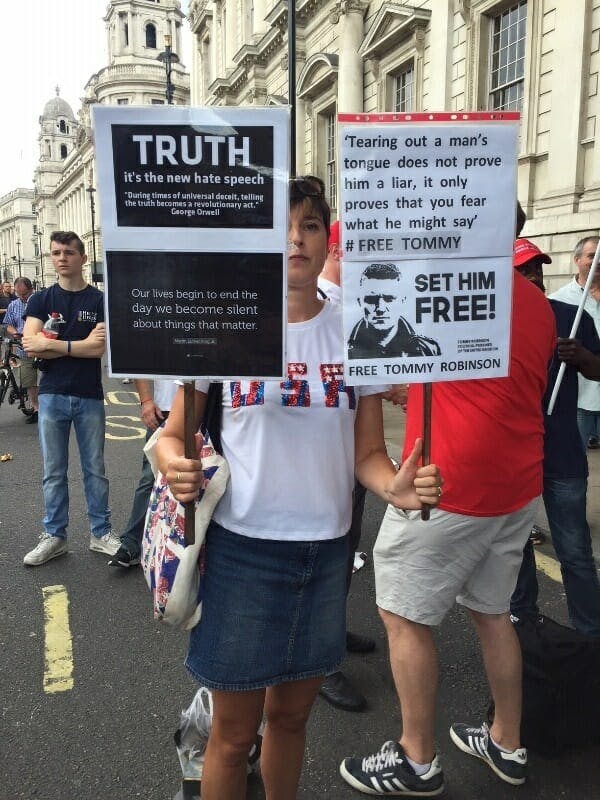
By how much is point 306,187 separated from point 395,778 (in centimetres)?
195

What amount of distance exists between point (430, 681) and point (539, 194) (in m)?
11.8

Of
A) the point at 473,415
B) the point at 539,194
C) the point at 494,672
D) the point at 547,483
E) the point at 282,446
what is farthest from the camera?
the point at 539,194

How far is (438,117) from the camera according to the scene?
1582 millimetres

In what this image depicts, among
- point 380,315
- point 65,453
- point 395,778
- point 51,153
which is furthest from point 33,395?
point 51,153

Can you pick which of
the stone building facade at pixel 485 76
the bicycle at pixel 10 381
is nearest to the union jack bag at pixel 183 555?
the bicycle at pixel 10 381

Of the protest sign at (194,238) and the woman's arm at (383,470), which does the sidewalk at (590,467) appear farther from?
the protest sign at (194,238)

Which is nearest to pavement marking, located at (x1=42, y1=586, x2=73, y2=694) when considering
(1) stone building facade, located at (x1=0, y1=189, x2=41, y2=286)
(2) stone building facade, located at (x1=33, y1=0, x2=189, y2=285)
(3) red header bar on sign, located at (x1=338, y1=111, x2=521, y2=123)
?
(3) red header bar on sign, located at (x1=338, y1=111, x2=521, y2=123)

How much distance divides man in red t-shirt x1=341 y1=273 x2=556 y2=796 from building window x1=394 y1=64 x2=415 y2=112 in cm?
1551

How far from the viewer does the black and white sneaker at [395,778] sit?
2.23 m

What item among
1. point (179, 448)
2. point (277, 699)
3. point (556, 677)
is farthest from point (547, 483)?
point (179, 448)

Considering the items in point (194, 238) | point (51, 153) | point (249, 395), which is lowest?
point (249, 395)

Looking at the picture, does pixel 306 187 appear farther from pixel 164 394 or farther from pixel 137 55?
pixel 137 55

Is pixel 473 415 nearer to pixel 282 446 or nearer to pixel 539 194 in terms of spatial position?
pixel 282 446

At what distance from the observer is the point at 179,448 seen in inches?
68.6
